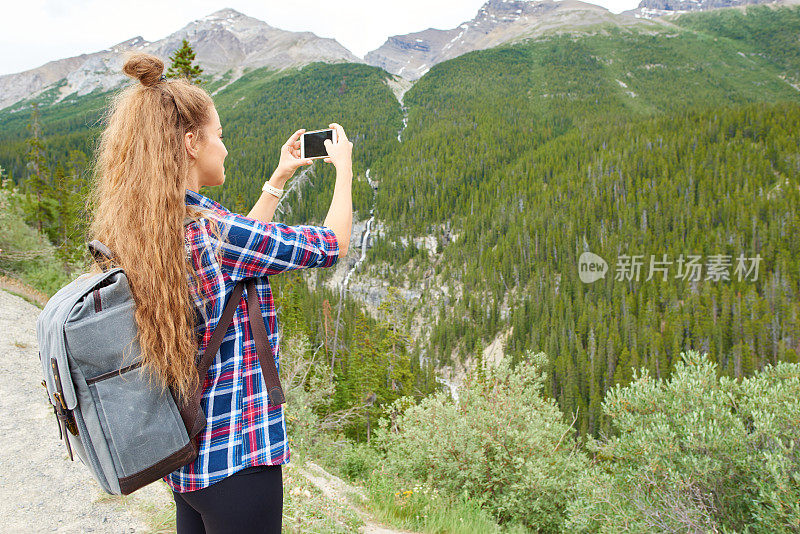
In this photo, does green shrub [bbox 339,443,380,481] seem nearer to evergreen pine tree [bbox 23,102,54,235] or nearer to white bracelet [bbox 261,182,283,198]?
white bracelet [bbox 261,182,283,198]

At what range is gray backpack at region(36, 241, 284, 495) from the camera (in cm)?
158

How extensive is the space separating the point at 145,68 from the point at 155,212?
659mm

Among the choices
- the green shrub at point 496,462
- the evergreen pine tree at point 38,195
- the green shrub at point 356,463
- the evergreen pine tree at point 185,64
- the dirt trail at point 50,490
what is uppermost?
the evergreen pine tree at point 185,64

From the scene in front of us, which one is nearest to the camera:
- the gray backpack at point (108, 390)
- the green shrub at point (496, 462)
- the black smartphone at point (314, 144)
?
the gray backpack at point (108, 390)

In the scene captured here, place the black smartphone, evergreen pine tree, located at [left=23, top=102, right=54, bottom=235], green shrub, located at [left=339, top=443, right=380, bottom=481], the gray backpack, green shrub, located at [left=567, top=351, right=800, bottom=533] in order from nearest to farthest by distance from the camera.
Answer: the gray backpack, the black smartphone, green shrub, located at [left=567, top=351, right=800, bottom=533], green shrub, located at [left=339, top=443, right=380, bottom=481], evergreen pine tree, located at [left=23, top=102, right=54, bottom=235]

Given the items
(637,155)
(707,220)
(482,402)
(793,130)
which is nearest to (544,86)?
(637,155)

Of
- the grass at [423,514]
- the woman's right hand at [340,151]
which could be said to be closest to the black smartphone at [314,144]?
the woman's right hand at [340,151]

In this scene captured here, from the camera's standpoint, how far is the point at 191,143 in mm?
1973

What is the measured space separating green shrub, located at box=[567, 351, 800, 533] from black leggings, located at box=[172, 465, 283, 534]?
891 centimetres

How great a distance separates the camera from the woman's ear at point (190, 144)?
6.30ft

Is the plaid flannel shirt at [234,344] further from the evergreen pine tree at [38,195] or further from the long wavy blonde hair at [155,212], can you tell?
the evergreen pine tree at [38,195]

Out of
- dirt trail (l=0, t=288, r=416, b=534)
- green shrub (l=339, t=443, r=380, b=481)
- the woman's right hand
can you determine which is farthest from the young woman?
green shrub (l=339, t=443, r=380, b=481)

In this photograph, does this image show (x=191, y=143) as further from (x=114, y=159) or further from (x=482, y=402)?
(x=482, y=402)

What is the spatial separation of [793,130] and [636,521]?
142922mm
